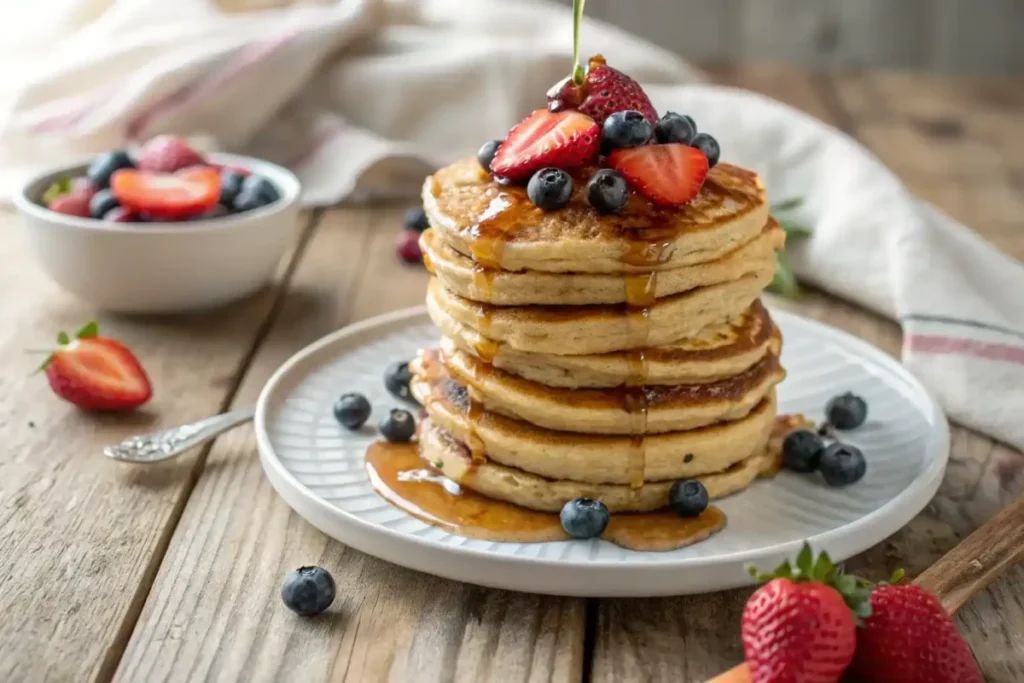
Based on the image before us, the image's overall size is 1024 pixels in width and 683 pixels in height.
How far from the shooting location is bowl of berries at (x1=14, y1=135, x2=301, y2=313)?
8.71ft

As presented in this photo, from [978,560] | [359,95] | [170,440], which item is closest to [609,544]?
[978,560]

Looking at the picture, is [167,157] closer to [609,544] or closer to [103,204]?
[103,204]

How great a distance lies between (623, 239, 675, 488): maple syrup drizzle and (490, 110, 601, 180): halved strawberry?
19 centimetres

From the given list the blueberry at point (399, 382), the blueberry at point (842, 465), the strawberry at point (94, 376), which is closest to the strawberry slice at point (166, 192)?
the strawberry at point (94, 376)

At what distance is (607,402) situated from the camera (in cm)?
184

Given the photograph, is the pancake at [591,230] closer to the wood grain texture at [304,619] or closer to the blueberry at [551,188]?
the blueberry at [551,188]

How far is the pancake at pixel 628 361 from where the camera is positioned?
1.83m

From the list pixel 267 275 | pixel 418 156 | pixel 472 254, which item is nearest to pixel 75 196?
pixel 267 275

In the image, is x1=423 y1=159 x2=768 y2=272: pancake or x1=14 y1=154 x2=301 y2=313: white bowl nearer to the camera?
x1=423 y1=159 x2=768 y2=272: pancake

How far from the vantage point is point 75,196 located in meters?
2.77

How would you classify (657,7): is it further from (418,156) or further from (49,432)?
(49,432)

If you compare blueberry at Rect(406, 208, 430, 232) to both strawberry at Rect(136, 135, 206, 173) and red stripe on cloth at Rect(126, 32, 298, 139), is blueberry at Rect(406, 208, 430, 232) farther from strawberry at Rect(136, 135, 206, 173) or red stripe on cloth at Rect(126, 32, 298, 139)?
red stripe on cloth at Rect(126, 32, 298, 139)

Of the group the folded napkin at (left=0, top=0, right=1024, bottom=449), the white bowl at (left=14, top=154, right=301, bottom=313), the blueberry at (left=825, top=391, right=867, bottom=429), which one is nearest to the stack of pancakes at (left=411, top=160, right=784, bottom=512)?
the blueberry at (left=825, top=391, right=867, bottom=429)

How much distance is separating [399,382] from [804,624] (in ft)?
3.52
